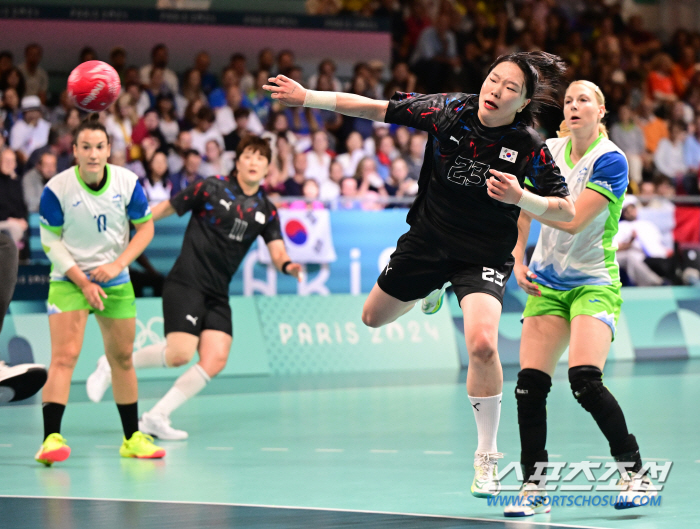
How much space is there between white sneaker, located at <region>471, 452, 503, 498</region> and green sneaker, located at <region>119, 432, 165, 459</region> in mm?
2292

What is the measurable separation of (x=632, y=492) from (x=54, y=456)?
3.28 meters

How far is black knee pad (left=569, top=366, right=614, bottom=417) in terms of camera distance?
15.1 ft

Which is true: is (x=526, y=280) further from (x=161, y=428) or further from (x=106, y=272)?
(x=161, y=428)

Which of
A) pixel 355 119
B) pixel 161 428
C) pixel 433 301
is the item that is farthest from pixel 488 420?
pixel 355 119

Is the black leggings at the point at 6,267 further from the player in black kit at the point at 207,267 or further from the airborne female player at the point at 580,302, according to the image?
the airborne female player at the point at 580,302

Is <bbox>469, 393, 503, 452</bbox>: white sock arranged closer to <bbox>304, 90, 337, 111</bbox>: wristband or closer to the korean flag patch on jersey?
the korean flag patch on jersey

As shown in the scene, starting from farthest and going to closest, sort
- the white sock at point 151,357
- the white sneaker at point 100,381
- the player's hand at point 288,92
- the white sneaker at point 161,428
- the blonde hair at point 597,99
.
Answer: the white sneaker at point 100,381, the white sock at point 151,357, the white sneaker at point 161,428, the blonde hair at point 597,99, the player's hand at point 288,92

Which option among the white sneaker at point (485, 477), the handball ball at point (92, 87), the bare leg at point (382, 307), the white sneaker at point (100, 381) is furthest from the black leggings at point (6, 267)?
the white sneaker at point (485, 477)

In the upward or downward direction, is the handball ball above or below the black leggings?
above

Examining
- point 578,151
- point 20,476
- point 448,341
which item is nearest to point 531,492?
point 578,151

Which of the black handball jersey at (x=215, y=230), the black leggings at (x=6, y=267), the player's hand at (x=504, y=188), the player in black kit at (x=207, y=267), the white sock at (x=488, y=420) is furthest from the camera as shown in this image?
the black handball jersey at (x=215, y=230)

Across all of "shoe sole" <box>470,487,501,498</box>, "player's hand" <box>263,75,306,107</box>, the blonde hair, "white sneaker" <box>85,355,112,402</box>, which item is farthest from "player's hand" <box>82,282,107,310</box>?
the blonde hair

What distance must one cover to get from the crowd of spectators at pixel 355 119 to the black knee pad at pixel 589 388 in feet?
18.1

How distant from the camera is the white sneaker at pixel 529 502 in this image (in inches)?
179
